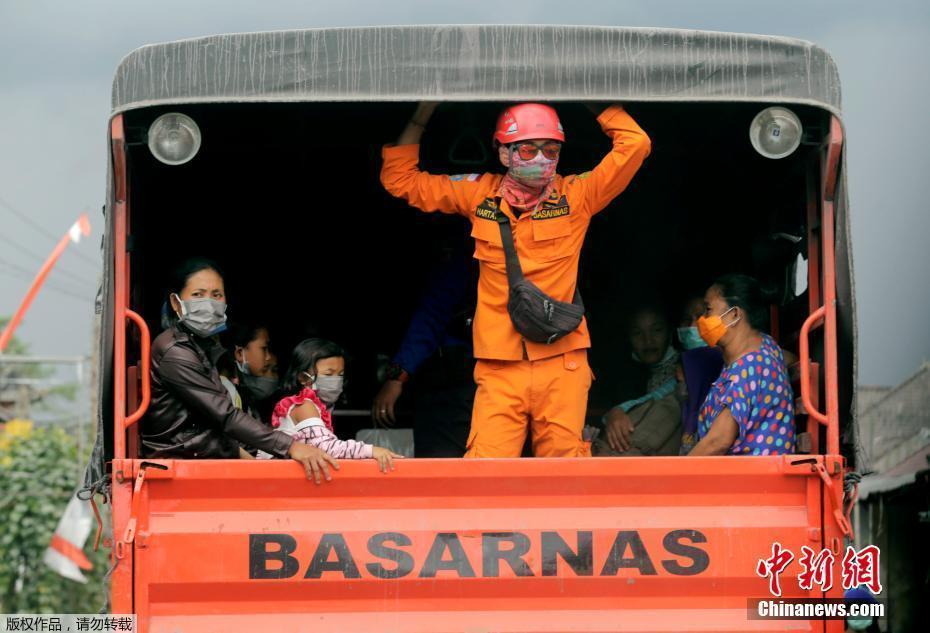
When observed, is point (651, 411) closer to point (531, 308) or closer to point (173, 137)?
point (531, 308)

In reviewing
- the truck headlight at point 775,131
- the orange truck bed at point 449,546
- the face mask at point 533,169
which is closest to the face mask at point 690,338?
the face mask at point 533,169

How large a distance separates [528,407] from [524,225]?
25.0 inches

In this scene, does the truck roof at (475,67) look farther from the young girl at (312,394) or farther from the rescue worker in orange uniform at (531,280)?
the young girl at (312,394)

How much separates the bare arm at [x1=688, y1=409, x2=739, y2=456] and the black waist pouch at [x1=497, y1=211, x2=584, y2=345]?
61 cm

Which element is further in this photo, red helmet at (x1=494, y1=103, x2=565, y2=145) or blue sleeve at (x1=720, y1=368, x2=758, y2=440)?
blue sleeve at (x1=720, y1=368, x2=758, y2=440)

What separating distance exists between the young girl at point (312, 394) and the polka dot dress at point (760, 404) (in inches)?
50.9

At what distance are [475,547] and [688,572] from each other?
65 centimetres

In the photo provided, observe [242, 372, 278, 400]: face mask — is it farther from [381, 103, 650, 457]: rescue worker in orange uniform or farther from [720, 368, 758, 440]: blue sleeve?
[720, 368, 758, 440]: blue sleeve

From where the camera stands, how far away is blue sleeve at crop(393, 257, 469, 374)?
5.80 m

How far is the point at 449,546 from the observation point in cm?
409

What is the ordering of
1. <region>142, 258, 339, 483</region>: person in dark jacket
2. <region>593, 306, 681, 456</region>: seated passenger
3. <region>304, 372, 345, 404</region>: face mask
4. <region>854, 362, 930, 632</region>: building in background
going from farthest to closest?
<region>854, 362, 930, 632</region>: building in background
<region>593, 306, 681, 456</region>: seated passenger
<region>304, 372, 345, 404</region>: face mask
<region>142, 258, 339, 483</region>: person in dark jacket

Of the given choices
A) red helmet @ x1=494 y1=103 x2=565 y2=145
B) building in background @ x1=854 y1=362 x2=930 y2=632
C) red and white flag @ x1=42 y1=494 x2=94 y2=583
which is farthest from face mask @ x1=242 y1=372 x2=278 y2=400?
red and white flag @ x1=42 y1=494 x2=94 y2=583

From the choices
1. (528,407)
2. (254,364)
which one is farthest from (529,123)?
(254,364)

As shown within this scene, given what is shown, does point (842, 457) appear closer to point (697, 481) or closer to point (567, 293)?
point (697, 481)
